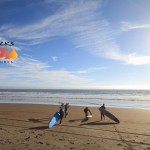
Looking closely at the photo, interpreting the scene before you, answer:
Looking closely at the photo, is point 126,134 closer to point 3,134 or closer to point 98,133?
point 98,133

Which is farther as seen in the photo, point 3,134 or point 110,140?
point 3,134

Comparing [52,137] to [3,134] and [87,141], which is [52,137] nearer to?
[87,141]

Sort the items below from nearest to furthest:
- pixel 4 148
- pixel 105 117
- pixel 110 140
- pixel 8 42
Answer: pixel 4 148
pixel 110 140
pixel 8 42
pixel 105 117

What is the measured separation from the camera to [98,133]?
43.5ft

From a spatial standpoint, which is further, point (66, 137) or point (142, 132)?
point (142, 132)

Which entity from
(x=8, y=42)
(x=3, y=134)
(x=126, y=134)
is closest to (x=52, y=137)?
(x=3, y=134)

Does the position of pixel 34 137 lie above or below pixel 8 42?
below

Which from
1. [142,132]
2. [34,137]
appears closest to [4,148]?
[34,137]

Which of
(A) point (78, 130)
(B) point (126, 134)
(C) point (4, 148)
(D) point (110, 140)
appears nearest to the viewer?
(C) point (4, 148)

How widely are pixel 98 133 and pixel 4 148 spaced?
584 cm

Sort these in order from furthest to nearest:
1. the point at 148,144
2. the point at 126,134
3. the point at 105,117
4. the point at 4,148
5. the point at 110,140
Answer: the point at 105,117 < the point at 126,134 < the point at 110,140 < the point at 148,144 < the point at 4,148

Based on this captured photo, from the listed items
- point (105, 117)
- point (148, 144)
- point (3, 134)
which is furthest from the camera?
point (105, 117)

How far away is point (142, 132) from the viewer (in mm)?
13789

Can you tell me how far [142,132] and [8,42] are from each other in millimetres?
11947
